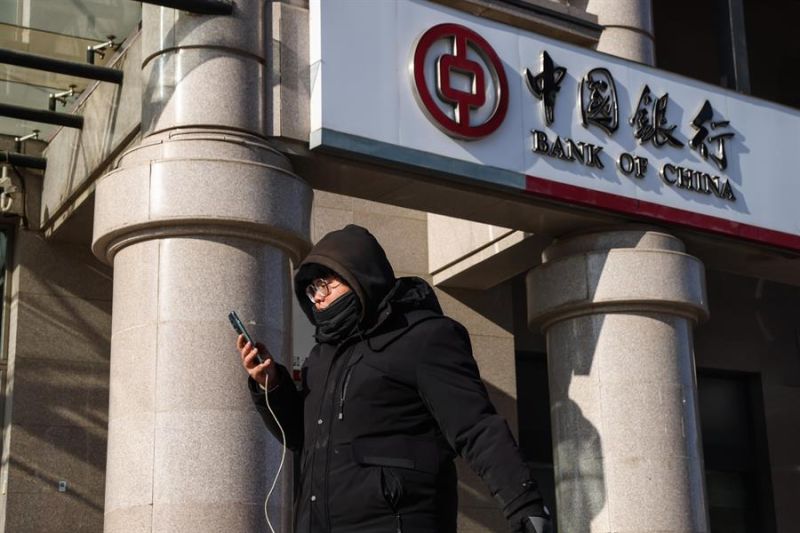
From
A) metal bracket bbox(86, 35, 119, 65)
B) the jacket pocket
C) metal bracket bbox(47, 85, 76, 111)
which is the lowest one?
the jacket pocket

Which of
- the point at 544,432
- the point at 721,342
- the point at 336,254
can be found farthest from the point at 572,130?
the point at 336,254

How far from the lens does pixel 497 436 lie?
461 cm

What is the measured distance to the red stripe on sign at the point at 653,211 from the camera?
448 inches

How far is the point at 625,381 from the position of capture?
1154 cm

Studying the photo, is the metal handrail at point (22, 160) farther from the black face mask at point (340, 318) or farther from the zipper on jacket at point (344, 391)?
the zipper on jacket at point (344, 391)

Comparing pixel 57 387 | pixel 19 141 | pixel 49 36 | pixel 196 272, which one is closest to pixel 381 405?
pixel 196 272

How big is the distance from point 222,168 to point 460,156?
210cm

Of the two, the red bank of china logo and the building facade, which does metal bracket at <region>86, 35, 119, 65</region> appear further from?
the red bank of china logo

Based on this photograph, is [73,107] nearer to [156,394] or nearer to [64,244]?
[64,244]

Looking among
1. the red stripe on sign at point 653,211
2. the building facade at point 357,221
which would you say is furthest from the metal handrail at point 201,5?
the red stripe on sign at point 653,211

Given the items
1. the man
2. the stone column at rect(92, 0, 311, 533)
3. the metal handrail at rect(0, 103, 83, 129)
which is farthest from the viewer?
the metal handrail at rect(0, 103, 83, 129)

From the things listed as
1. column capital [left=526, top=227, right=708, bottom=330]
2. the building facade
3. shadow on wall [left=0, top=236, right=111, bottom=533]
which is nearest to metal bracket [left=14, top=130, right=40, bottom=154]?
the building facade

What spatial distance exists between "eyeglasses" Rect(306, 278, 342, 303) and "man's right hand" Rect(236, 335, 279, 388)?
0.90 ft

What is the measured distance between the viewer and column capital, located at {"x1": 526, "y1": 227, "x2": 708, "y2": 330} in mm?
11711
